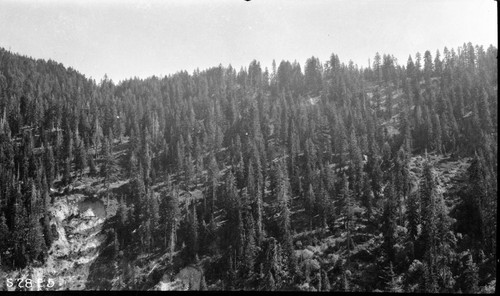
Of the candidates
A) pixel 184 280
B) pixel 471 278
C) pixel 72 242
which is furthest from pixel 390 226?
pixel 72 242

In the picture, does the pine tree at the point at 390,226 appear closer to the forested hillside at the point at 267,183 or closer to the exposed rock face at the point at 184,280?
Answer: the forested hillside at the point at 267,183

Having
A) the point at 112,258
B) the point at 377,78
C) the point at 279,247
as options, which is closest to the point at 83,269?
the point at 112,258

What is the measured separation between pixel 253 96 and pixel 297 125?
51.0 metres

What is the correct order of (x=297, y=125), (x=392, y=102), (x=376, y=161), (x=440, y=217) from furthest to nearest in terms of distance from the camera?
(x=392, y=102) → (x=297, y=125) → (x=376, y=161) → (x=440, y=217)

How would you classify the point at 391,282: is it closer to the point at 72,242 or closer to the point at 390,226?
the point at 390,226

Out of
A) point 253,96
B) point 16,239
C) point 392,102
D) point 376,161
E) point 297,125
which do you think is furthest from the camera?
point 253,96

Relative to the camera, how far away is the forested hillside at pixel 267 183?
286 feet

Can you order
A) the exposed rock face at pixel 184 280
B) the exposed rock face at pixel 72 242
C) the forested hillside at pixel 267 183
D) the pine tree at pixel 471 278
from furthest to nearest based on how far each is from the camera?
1. the exposed rock face at pixel 72 242
2. the exposed rock face at pixel 184 280
3. the forested hillside at pixel 267 183
4. the pine tree at pixel 471 278

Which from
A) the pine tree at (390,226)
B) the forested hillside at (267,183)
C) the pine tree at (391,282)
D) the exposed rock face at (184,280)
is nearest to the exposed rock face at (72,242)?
the forested hillside at (267,183)

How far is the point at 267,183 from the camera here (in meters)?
122

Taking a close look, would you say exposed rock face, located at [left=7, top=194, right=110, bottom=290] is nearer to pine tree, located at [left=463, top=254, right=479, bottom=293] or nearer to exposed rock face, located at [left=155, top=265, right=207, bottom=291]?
exposed rock face, located at [left=155, top=265, right=207, bottom=291]

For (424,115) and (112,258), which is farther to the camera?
(424,115)

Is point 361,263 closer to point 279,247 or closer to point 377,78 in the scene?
point 279,247

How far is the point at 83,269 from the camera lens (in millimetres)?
102688
